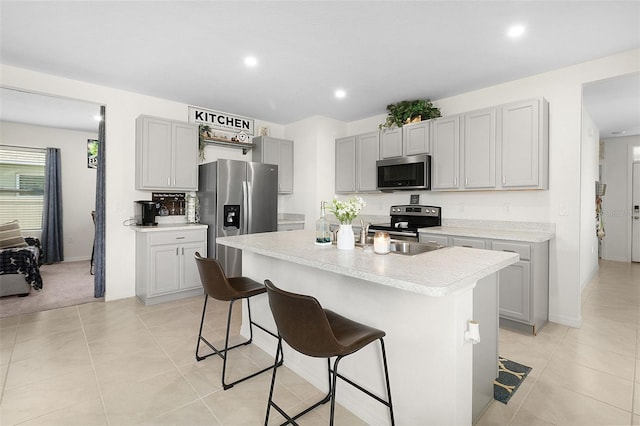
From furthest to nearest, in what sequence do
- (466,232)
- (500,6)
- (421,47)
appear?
(466,232) → (421,47) → (500,6)

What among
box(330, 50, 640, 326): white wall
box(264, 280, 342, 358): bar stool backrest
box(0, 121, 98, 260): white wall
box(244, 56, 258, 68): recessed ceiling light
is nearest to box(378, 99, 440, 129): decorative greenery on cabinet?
box(330, 50, 640, 326): white wall

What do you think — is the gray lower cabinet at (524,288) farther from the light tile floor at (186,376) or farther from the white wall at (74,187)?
the white wall at (74,187)

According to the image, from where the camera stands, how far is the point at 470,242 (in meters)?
3.23

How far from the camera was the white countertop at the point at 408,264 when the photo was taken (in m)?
1.27

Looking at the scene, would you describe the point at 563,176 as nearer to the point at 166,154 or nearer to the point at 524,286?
the point at 524,286

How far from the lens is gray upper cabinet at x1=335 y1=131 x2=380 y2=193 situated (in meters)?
4.63

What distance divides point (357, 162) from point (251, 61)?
2281 millimetres

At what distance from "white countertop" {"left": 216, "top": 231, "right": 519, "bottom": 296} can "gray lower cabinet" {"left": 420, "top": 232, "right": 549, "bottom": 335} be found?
4.36 ft

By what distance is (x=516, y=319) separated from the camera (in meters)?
2.99

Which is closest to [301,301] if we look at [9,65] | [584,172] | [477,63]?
[477,63]

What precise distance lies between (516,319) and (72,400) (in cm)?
359

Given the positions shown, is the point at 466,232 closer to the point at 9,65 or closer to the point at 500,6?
the point at 500,6

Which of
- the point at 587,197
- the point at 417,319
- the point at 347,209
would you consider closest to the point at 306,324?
the point at 417,319

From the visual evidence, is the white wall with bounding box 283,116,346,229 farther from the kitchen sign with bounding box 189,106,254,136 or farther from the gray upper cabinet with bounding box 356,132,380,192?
the kitchen sign with bounding box 189,106,254,136
